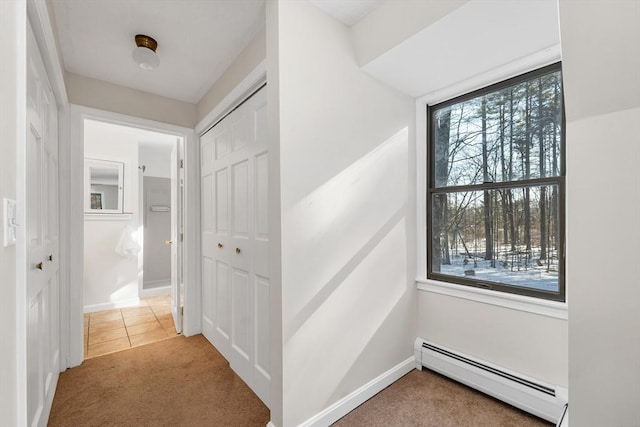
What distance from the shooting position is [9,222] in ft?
2.34

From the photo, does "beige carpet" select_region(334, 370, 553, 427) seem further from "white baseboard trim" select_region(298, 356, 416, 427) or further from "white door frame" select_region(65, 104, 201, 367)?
"white door frame" select_region(65, 104, 201, 367)

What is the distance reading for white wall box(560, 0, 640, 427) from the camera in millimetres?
713

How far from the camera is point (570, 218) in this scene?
824 millimetres

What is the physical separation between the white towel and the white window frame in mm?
3575

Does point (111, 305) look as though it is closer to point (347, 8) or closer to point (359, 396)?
point (359, 396)

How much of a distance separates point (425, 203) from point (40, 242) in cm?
247

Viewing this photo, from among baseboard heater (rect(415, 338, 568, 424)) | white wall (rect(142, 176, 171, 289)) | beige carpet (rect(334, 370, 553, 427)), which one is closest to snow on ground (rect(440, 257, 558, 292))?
baseboard heater (rect(415, 338, 568, 424))

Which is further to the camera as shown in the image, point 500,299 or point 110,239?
point 110,239

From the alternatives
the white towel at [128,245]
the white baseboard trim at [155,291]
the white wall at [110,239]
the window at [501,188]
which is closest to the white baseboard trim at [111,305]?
the white wall at [110,239]

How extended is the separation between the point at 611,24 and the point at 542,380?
180 cm

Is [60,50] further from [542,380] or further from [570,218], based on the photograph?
[542,380]

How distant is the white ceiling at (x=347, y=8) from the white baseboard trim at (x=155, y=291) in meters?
4.39

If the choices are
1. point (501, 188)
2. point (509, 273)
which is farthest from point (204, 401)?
point (501, 188)

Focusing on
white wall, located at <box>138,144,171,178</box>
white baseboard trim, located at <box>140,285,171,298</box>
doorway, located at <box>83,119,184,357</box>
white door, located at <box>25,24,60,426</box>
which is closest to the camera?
white door, located at <box>25,24,60,426</box>
